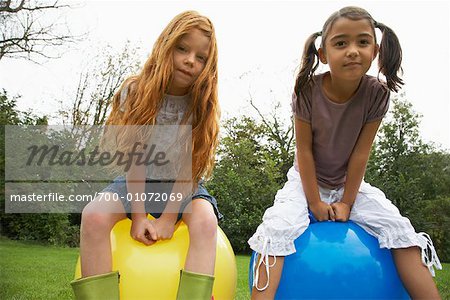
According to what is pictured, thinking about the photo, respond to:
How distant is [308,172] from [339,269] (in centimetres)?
56

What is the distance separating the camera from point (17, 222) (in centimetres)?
1034

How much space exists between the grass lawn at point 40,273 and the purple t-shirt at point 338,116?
2.79m

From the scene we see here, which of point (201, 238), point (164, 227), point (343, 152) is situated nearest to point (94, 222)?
point (164, 227)

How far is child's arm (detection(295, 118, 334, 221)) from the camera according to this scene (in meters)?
2.81

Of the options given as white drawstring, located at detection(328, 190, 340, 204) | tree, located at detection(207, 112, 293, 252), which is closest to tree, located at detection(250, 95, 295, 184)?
tree, located at detection(207, 112, 293, 252)

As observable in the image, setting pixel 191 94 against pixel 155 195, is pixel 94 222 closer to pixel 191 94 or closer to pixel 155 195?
pixel 155 195

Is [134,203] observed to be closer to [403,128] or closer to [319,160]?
[319,160]

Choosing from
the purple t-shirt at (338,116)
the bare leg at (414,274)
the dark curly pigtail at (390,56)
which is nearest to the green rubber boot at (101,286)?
the purple t-shirt at (338,116)

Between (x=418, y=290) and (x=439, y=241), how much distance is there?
9425 mm

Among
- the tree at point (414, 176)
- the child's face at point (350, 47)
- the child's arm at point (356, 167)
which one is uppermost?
the child's face at point (350, 47)

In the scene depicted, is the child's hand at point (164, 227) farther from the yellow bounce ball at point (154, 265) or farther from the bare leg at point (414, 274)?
the bare leg at point (414, 274)

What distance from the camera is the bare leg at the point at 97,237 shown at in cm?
256

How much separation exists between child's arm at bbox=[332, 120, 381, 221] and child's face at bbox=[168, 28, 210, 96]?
3.12ft

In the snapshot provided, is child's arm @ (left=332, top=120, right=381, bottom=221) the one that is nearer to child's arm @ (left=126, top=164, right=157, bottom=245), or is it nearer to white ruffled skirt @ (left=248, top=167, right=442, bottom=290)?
white ruffled skirt @ (left=248, top=167, right=442, bottom=290)
